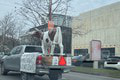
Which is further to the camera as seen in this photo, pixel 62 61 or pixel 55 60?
pixel 62 61

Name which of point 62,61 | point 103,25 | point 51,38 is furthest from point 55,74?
point 103,25

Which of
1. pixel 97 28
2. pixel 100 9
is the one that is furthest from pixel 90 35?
pixel 100 9

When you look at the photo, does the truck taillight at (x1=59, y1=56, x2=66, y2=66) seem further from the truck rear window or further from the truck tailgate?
the truck rear window

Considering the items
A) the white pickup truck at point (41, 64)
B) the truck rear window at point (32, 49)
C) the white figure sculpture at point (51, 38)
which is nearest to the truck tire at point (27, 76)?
the white pickup truck at point (41, 64)

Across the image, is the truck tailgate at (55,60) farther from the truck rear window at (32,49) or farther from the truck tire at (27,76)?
the truck rear window at (32,49)

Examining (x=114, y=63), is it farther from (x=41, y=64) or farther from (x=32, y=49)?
(x=41, y=64)

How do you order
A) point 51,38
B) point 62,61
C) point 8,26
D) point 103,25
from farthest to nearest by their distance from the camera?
point 103,25 → point 8,26 → point 51,38 → point 62,61

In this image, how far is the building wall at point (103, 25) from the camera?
165 feet

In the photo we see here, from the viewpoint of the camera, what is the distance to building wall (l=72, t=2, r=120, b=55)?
5019 cm

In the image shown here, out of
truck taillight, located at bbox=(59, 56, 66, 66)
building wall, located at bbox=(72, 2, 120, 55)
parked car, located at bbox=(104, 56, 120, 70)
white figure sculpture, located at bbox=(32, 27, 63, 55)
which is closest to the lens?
truck taillight, located at bbox=(59, 56, 66, 66)

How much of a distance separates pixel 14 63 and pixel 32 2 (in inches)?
594

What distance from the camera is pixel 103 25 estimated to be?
2109 inches

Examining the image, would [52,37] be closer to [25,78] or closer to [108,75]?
[25,78]

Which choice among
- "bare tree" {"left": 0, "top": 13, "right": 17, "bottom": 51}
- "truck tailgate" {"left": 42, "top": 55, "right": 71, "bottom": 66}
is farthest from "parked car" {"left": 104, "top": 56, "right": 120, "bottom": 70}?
"bare tree" {"left": 0, "top": 13, "right": 17, "bottom": 51}
